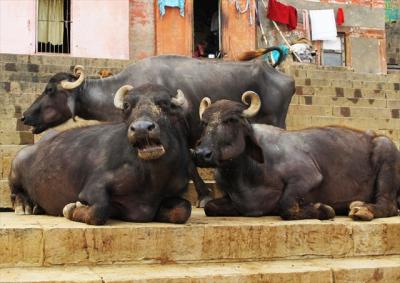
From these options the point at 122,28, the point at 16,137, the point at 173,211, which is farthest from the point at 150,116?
the point at 122,28

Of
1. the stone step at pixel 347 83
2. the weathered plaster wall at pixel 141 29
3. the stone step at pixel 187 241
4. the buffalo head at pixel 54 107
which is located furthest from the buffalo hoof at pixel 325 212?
the weathered plaster wall at pixel 141 29

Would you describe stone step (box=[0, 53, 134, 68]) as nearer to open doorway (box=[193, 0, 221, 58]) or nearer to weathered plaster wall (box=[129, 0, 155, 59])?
weathered plaster wall (box=[129, 0, 155, 59])

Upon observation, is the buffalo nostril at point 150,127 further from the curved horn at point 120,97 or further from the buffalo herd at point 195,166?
the curved horn at point 120,97

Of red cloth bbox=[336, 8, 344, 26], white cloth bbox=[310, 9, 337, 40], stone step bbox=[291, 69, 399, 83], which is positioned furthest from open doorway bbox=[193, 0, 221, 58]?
Result: stone step bbox=[291, 69, 399, 83]

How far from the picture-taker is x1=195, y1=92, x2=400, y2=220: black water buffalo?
18.6ft

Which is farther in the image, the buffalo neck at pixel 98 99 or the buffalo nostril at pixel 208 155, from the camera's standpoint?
the buffalo neck at pixel 98 99

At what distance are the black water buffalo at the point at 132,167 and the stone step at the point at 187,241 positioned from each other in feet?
0.60

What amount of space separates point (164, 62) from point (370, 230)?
4.08 metres

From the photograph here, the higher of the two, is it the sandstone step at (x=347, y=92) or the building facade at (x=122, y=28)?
the building facade at (x=122, y=28)

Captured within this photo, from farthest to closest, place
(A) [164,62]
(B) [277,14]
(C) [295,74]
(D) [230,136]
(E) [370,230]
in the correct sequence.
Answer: (B) [277,14], (C) [295,74], (A) [164,62], (D) [230,136], (E) [370,230]

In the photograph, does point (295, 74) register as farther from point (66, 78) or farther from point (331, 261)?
point (331, 261)

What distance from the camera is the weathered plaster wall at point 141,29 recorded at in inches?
780

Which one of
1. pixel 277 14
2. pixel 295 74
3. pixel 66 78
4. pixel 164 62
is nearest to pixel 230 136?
pixel 164 62

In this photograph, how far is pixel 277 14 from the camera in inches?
884
